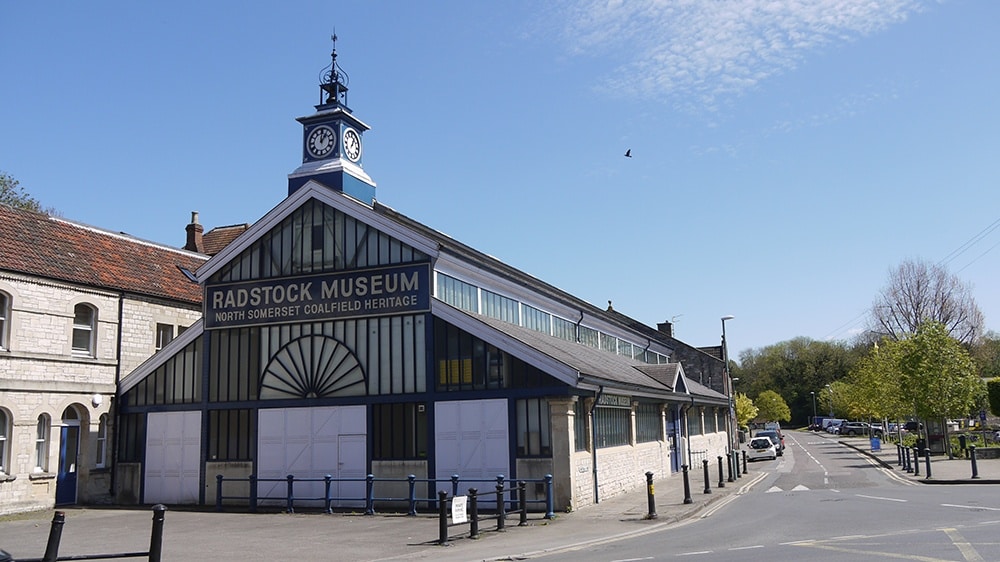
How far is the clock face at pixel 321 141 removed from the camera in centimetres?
2639

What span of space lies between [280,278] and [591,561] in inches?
582

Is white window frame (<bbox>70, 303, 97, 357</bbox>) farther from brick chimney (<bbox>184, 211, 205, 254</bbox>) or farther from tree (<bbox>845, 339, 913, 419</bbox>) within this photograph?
tree (<bbox>845, 339, 913, 419</bbox>)

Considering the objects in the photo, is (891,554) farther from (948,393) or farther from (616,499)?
(948,393)

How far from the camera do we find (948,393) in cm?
3722

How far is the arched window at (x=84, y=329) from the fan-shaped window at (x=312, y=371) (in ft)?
19.2

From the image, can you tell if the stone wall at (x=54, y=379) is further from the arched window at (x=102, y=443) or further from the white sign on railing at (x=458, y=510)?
the white sign on railing at (x=458, y=510)

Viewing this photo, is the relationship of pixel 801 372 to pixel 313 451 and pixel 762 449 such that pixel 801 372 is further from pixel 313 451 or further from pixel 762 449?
pixel 313 451

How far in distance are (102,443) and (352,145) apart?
12169mm

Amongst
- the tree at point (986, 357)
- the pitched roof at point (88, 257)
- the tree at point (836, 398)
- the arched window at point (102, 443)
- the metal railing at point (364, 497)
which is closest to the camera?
the metal railing at point (364, 497)

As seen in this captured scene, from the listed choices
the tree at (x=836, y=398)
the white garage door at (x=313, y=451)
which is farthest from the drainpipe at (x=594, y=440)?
the tree at (x=836, y=398)

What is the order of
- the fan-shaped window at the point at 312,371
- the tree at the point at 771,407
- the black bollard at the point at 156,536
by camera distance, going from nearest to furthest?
the black bollard at the point at 156,536
the fan-shaped window at the point at 312,371
the tree at the point at 771,407

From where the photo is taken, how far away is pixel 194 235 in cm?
3734

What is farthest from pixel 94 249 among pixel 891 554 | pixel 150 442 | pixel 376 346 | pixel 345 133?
pixel 891 554

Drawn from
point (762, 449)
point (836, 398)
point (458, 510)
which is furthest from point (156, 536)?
point (836, 398)
